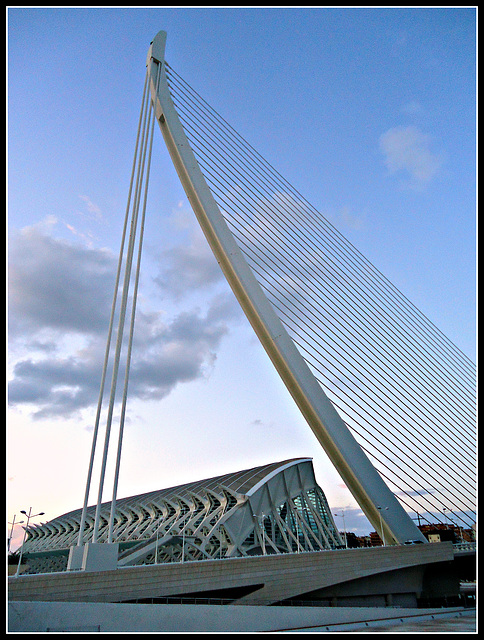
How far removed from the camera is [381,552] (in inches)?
695

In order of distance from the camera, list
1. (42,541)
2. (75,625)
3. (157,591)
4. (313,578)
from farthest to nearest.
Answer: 1. (42,541)
2. (313,578)
3. (157,591)
4. (75,625)

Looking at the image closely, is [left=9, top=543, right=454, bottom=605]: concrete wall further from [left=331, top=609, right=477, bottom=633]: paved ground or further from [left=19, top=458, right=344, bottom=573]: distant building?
[left=19, top=458, right=344, bottom=573]: distant building

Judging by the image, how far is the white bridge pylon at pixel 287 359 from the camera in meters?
17.5

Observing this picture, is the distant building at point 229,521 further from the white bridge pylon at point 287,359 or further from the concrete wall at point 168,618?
the concrete wall at point 168,618

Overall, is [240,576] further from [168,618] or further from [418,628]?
[418,628]

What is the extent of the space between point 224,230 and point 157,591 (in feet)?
42.1

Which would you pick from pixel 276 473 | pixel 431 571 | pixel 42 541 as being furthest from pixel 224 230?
pixel 42 541

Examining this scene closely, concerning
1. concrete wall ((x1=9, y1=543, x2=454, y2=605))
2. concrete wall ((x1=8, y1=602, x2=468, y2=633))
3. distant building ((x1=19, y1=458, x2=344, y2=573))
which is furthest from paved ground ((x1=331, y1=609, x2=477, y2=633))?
distant building ((x1=19, y1=458, x2=344, y2=573))

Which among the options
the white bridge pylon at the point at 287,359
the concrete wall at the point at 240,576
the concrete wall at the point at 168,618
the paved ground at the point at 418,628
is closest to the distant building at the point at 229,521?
the concrete wall at the point at 240,576

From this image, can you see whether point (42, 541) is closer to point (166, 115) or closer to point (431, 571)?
point (431, 571)

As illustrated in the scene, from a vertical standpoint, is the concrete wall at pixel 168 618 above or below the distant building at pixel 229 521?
above

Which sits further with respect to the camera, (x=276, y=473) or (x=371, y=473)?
(x=276, y=473)

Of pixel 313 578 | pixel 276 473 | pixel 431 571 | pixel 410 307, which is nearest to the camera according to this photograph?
pixel 313 578

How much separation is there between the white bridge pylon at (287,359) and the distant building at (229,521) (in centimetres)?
1626
